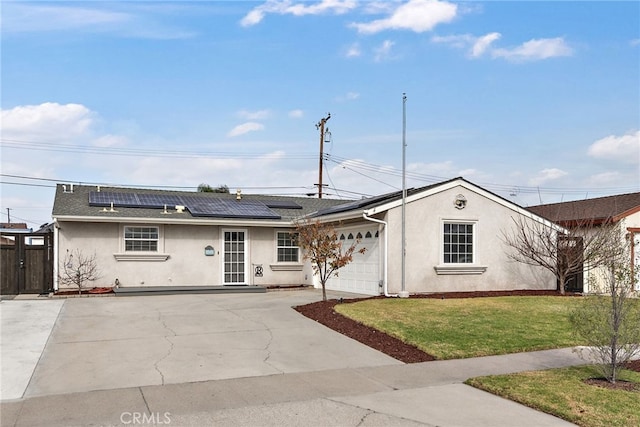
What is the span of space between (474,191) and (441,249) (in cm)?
240

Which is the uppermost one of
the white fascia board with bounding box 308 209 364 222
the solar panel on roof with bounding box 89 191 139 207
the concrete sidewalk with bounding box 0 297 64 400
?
the solar panel on roof with bounding box 89 191 139 207

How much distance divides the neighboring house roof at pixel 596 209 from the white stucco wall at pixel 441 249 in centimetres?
278

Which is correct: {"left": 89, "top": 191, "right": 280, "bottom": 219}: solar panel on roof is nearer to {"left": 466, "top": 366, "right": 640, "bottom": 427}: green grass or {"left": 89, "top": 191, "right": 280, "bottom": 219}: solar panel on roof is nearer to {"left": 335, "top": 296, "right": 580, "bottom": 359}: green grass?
{"left": 335, "top": 296, "right": 580, "bottom": 359}: green grass

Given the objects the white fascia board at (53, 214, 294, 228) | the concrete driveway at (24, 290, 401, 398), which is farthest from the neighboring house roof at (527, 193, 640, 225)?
the concrete driveway at (24, 290, 401, 398)

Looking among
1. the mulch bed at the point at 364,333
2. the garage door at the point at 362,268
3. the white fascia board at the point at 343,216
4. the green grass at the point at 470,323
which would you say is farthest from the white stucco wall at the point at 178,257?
the green grass at the point at 470,323

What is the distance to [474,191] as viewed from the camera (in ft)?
59.6

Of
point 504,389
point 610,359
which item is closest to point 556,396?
point 504,389

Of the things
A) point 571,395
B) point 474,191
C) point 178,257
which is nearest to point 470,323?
point 571,395

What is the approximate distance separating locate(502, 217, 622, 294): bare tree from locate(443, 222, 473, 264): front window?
147 cm

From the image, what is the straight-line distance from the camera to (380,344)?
1007 cm

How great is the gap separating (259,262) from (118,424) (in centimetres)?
1499

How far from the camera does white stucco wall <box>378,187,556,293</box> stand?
1689cm

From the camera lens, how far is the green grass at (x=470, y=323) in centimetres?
979

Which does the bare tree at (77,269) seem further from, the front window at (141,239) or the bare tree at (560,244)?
the bare tree at (560,244)
